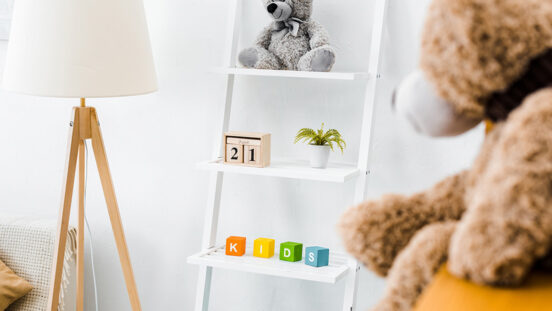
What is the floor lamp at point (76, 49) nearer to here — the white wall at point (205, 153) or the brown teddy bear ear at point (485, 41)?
the white wall at point (205, 153)

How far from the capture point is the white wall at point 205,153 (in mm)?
1813

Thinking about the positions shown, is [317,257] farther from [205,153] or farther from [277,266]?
[205,153]

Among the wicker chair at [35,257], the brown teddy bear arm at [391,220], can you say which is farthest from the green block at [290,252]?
the brown teddy bear arm at [391,220]

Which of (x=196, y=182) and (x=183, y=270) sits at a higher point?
(x=196, y=182)

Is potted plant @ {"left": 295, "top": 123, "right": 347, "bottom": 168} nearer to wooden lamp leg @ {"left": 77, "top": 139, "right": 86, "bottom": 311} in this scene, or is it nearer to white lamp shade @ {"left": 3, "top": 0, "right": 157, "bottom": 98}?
white lamp shade @ {"left": 3, "top": 0, "right": 157, "bottom": 98}

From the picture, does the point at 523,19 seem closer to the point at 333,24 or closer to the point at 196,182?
the point at 333,24

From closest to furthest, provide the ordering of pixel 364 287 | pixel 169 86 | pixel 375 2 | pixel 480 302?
pixel 480 302
pixel 375 2
pixel 364 287
pixel 169 86

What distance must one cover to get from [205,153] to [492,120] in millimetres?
1527

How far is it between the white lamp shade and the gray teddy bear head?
0.38 m

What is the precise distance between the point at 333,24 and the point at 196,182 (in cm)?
69

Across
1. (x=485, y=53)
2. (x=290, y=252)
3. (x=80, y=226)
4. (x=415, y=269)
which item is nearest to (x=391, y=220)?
(x=415, y=269)

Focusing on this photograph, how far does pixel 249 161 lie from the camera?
1.69 m

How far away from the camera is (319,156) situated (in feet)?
5.49

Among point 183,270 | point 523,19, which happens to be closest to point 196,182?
point 183,270
